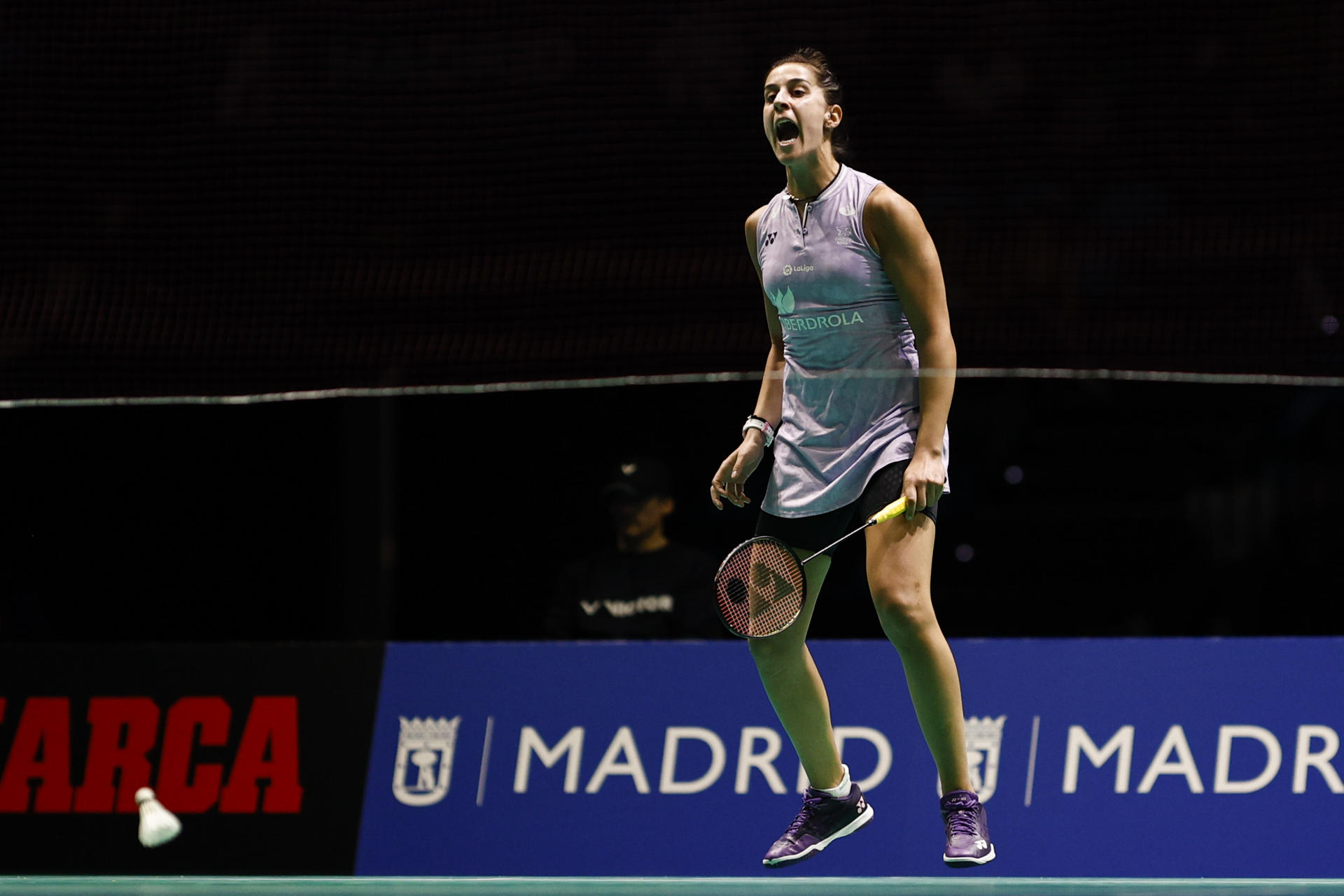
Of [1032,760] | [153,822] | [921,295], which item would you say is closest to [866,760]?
[1032,760]

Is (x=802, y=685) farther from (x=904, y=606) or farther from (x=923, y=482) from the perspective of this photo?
(x=923, y=482)

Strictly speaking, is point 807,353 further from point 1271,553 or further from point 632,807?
point 1271,553

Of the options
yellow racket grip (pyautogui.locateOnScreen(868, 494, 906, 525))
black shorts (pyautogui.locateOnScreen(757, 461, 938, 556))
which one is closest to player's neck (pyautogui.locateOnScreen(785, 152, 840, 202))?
black shorts (pyautogui.locateOnScreen(757, 461, 938, 556))

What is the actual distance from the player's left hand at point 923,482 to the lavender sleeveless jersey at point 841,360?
136 millimetres

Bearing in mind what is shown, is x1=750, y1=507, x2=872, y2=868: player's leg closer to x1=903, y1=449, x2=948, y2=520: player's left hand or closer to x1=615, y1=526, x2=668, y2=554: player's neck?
x1=903, y1=449, x2=948, y2=520: player's left hand

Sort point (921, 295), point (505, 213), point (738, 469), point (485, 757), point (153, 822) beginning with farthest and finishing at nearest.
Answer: point (505, 213)
point (485, 757)
point (153, 822)
point (738, 469)
point (921, 295)

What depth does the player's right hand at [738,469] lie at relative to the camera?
5316mm

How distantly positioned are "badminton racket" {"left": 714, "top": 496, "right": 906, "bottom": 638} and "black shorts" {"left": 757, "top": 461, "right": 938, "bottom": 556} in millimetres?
51

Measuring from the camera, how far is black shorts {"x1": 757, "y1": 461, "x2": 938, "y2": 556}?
5035 millimetres

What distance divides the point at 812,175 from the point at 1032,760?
8.01 ft

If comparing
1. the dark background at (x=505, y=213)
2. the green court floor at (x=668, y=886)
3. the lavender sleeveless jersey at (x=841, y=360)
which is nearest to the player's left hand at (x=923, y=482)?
the lavender sleeveless jersey at (x=841, y=360)

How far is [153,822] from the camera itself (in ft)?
20.9

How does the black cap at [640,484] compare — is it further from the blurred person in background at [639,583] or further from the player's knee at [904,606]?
the player's knee at [904,606]

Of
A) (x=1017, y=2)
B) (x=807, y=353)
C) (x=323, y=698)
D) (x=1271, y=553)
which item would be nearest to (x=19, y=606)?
(x=323, y=698)
